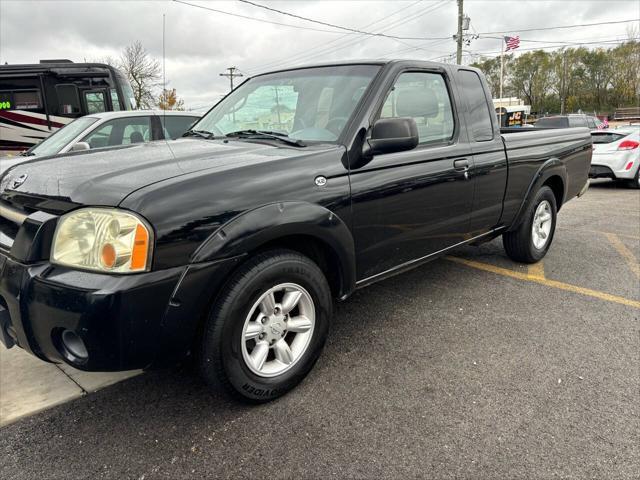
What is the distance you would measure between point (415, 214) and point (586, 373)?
1.38 m

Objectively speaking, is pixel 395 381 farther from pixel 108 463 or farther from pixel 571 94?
pixel 571 94

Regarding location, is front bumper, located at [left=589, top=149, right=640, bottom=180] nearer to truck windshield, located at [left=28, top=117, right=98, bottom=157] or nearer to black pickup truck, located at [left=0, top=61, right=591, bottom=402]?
black pickup truck, located at [left=0, top=61, right=591, bottom=402]

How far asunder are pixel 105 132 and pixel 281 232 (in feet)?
14.7

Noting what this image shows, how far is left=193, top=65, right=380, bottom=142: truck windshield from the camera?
2.87 meters

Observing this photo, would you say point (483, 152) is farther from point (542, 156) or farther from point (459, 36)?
point (459, 36)

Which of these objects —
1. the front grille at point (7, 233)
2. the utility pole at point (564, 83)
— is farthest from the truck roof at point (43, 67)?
the utility pole at point (564, 83)

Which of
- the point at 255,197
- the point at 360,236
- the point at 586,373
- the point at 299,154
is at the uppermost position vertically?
the point at 299,154

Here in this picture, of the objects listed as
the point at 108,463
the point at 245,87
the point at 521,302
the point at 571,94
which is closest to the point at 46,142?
the point at 245,87

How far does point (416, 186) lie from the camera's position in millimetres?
3061

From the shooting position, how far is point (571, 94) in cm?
7512

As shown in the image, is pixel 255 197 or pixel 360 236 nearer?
pixel 255 197

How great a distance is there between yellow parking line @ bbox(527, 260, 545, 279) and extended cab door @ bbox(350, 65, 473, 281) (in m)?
1.25

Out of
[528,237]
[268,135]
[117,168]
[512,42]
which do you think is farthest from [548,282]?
[512,42]

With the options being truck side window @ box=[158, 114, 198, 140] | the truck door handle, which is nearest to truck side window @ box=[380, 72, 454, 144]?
the truck door handle
